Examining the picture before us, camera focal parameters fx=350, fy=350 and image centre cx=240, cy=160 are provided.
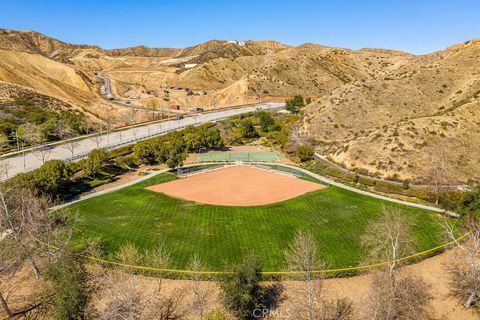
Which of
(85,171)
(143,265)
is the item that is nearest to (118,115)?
(85,171)

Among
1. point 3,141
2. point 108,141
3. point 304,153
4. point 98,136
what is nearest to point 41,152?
point 3,141

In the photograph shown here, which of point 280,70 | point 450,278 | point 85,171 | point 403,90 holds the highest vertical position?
point 280,70

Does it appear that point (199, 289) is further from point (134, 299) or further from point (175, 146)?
point (175, 146)

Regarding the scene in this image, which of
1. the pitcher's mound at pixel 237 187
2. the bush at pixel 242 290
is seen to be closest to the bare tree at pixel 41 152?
the pitcher's mound at pixel 237 187

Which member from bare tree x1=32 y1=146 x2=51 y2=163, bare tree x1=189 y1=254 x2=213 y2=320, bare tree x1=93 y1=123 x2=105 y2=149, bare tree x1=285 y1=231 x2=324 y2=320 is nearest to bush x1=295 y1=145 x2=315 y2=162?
bare tree x1=285 y1=231 x2=324 y2=320

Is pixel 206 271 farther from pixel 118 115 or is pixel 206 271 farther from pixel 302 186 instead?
pixel 118 115

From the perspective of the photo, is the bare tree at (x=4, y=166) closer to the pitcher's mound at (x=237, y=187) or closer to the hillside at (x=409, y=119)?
the pitcher's mound at (x=237, y=187)

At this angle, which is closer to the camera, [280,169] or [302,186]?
[302,186]
